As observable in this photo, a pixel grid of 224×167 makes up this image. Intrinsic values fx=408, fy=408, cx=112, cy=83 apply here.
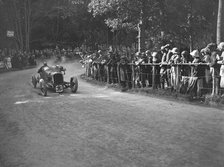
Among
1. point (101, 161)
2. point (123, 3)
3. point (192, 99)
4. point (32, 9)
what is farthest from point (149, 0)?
point (32, 9)

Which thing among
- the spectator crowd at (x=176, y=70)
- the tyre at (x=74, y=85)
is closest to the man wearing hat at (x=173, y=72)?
the spectator crowd at (x=176, y=70)

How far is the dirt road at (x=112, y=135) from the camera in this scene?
7.06 metres

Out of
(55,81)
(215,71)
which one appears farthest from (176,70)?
(55,81)

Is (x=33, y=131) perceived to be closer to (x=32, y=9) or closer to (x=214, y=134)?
(x=214, y=134)

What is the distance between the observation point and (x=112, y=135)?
8.97m

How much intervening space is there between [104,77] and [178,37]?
5.30m

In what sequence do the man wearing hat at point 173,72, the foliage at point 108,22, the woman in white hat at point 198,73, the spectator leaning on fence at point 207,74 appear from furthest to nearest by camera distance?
1. the foliage at point 108,22
2. the man wearing hat at point 173,72
3. the woman in white hat at point 198,73
4. the spectator leaning on fence at point 207,74

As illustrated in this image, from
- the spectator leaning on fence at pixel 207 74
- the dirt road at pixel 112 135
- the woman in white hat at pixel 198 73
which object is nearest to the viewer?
the dirt road at pixel 112 135

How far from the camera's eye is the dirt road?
7.06 metres

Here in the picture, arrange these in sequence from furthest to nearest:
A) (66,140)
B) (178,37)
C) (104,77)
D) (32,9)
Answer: (32,9) → (178,37) → (104,77) → (66,140)

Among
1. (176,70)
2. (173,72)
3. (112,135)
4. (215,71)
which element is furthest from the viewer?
(173,72)

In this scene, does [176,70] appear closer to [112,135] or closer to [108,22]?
[112,135]

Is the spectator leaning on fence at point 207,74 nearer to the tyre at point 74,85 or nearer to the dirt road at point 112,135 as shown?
the dirt road at point 112,135

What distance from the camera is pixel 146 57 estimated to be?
58.6ft
